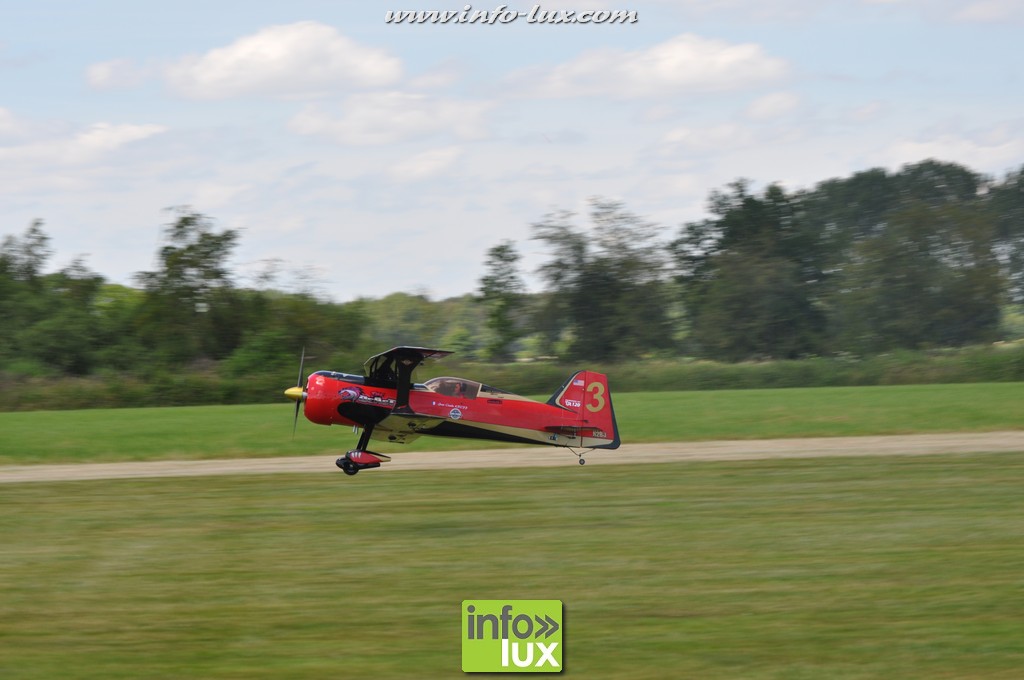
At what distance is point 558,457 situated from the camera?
27.4m

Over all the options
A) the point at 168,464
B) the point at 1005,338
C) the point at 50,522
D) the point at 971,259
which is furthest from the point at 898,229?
the point at 50,522

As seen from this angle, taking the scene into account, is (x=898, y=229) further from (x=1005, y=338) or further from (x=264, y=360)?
(x=264, y=360)

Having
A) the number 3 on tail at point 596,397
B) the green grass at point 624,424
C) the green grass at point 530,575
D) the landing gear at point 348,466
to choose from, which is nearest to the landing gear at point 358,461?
the landing gear at point 348,466

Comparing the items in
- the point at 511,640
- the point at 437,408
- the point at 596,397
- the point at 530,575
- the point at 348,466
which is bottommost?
the point at 511,640

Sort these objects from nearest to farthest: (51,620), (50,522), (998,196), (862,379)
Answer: (51,620), (50,522), (862,379), (998,196)

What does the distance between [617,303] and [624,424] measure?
2722 centimetres

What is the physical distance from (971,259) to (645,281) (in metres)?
23.5

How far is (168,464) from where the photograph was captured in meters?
27.2

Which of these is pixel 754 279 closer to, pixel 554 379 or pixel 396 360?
pixel 554 379

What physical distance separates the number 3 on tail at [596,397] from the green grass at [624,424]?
8.95 m

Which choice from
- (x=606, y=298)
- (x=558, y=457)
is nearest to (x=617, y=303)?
(x=606, y=298)

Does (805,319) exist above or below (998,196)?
below

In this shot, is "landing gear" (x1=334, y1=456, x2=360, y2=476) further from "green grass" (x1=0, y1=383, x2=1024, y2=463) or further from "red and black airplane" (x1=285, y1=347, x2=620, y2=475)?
"green grass" (x1=0, y1=383, x2=1024, y2=463)

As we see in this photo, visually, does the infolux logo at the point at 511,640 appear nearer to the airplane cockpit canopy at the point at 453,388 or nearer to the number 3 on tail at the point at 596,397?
the airplane cockpit canopy at the point at 453,388
